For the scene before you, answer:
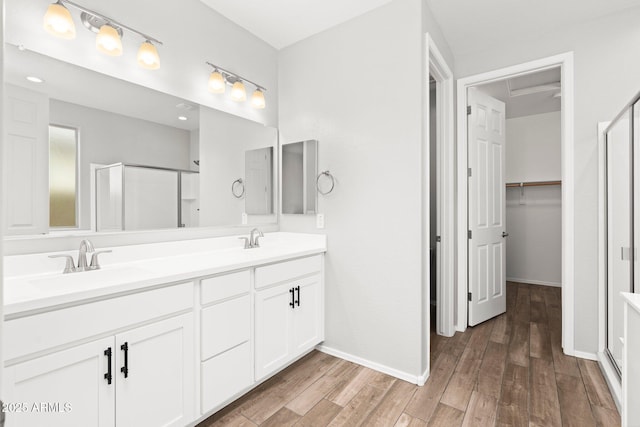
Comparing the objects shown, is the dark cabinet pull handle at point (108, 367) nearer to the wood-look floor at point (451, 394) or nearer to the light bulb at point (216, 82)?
the wood-look floor at point (451, 394)

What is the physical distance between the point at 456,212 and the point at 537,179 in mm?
2563

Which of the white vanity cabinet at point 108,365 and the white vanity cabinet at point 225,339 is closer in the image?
the white vanity cabinet at point 108,365

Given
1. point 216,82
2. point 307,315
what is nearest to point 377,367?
point 307,315

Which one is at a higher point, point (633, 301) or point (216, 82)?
point (216, 82)

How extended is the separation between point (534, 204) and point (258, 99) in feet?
14.2

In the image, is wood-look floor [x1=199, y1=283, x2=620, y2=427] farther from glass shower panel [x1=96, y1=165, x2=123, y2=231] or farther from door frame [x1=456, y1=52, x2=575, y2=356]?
glass shower panel [x1=96, y1=165, x2=123, y2=231]

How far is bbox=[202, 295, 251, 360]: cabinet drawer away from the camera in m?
1.64

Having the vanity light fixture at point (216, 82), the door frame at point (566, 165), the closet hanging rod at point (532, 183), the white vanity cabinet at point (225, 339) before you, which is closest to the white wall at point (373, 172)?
the vanity light fixture at point (216, 82)

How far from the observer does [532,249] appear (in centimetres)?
468

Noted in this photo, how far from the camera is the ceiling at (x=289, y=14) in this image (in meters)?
2.22

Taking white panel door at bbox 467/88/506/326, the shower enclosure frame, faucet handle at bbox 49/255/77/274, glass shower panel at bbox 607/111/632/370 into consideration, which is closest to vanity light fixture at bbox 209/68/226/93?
faucet handle at bbox 49/255/77/274

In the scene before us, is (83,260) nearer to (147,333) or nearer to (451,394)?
(147,333)

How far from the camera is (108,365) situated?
128cm

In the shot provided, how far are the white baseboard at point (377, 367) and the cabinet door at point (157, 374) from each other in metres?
1.18
